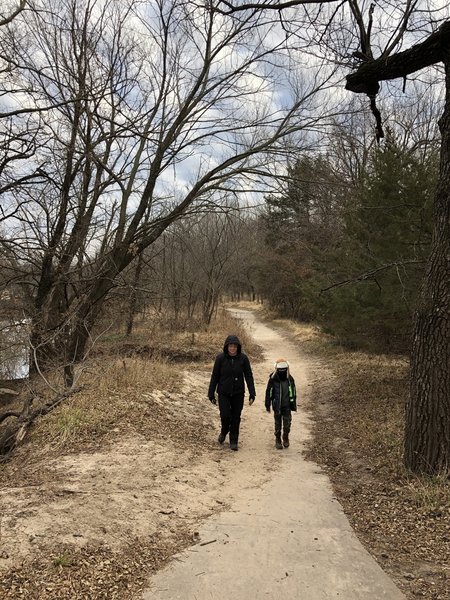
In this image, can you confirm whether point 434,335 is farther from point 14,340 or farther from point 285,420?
point 14,340

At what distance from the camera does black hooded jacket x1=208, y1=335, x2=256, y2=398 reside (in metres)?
7.94

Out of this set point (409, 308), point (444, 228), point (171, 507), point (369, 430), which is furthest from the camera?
point (409, 308)

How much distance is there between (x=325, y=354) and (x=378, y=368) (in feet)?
14.3

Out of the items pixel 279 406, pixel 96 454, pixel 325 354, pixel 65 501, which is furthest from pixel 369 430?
pixel 325 354

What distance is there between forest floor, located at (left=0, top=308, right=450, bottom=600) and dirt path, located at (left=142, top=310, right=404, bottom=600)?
0.14 m

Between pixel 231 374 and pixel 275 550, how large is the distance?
376 cm

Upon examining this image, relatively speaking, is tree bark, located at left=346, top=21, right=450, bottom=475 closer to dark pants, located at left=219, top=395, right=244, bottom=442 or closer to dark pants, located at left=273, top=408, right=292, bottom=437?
dark pants, located at left=273, top=408, right=292, bottom=437

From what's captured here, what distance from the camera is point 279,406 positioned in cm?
805

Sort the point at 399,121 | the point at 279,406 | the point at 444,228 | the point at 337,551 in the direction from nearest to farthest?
1. the point at 337,551
2. the point at 444,228
3. the point at 279,406
4. the point at 399,121

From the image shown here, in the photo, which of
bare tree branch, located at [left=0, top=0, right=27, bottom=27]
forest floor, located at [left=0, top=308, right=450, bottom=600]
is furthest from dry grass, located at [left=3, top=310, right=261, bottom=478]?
bare tree branch, located at [left=0, top=0, right=27, bottom=27]

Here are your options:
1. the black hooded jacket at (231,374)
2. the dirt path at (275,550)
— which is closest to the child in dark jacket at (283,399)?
the black hooded jacket at (231,374)

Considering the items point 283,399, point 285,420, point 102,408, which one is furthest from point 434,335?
point 102,408

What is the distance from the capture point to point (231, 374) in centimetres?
798

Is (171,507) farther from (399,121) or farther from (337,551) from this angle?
(399,121)
